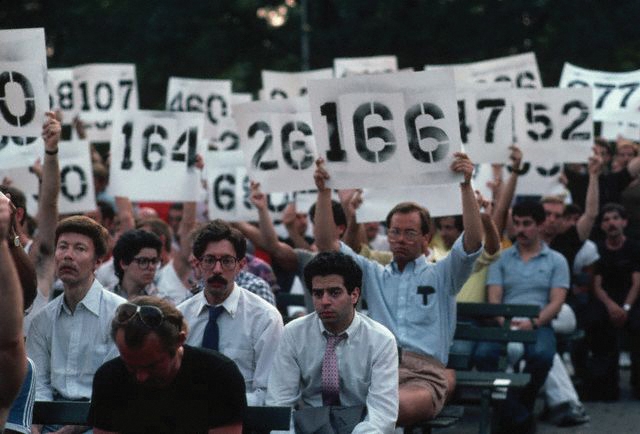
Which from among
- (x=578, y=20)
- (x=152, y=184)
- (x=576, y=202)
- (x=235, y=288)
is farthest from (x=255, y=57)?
(x=235, y=288)

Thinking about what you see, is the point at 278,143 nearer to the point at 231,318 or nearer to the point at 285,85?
the point at 231,318

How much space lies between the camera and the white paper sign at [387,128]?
9766 mm

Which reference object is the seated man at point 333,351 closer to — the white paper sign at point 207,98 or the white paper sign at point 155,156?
the white paper sign at point 155,156

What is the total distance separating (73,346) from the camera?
26.1 ft

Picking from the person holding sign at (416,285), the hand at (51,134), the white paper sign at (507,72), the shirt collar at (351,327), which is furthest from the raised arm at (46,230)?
the white paper sign at (507,72)

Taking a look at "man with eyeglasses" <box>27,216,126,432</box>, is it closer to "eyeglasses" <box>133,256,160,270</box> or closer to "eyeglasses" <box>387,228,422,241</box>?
"eyeglasses" <box>133,256,160,270</box>

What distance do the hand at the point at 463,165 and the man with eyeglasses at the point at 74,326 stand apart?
2.40m

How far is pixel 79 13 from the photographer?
123ft

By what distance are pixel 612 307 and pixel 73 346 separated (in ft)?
21.9

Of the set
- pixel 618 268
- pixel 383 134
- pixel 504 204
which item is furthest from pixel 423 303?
pixel 618 268

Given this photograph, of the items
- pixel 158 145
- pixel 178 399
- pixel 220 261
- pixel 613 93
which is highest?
pixel 613 93

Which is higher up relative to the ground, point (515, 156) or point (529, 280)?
point (515, 156)

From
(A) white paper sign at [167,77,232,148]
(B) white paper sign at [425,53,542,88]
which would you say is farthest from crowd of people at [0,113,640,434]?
(A) white paper sign at [167,77,232,148]

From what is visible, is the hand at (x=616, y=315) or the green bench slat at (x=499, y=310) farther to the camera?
the hand at (x=616, y=315)
